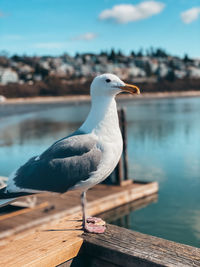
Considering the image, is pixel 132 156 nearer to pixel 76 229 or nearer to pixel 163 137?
pixel 163 137

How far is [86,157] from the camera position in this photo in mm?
2604

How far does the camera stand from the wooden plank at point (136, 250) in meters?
2.03

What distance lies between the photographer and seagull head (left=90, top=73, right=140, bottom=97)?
2.60 metres

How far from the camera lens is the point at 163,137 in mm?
33969

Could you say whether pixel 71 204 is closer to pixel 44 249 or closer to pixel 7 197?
pixel 7 197

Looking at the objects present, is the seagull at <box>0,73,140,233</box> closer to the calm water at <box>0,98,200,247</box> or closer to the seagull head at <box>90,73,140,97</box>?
the seagull head at <box>90,73,140,97</box>

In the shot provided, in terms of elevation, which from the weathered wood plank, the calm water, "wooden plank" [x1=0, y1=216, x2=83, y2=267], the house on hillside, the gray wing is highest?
the house on hillside

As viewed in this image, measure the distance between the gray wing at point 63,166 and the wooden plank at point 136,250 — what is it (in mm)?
416


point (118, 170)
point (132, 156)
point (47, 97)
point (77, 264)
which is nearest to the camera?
point (77, 264)

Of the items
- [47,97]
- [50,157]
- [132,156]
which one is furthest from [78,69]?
[50,157]

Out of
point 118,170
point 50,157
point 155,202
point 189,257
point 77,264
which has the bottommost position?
point 155,202

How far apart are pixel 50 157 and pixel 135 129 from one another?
122ft

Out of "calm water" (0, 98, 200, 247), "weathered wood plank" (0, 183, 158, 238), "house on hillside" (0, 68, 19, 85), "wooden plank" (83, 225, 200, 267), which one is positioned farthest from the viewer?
"house on hillside" (0, 68, 19, 85)

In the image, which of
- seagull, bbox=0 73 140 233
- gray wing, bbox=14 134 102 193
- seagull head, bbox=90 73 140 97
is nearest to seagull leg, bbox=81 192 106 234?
seagull, bbox=0 73 140 233
